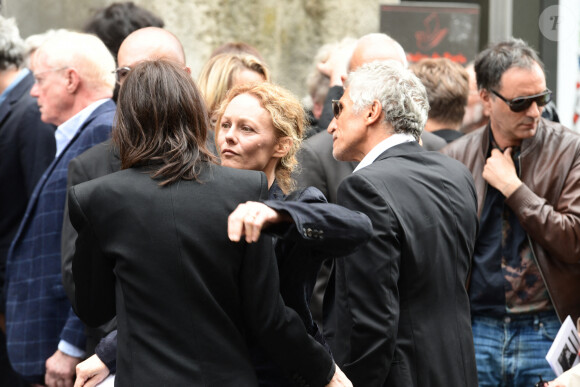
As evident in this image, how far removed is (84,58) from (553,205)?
7.87ft

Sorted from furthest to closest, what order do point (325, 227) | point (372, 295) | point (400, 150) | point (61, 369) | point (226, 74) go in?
point (226, 74) → point (61, 369) → point (400, 150) → point (372, 295) → point (325, 227)

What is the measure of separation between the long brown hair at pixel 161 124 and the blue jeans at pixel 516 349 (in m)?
1.95

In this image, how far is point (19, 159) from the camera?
16.5ft

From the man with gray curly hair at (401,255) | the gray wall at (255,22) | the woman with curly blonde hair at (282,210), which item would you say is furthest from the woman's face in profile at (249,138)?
the gray wall at (255,22)

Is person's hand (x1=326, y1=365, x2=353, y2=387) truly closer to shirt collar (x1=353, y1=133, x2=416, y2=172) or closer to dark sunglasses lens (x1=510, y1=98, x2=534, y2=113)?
shirt collar (x1=353, y1=133, x2=416, y2=172)

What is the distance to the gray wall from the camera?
25.5 ft

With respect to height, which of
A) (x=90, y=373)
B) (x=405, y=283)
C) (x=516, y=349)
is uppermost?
(x=405, y=283)

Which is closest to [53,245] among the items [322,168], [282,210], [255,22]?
[322,168]

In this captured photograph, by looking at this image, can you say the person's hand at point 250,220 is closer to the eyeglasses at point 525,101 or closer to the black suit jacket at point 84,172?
the black suit jacket at point 84,172

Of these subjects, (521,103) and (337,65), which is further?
(337,65)

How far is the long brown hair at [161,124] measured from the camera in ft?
8.77

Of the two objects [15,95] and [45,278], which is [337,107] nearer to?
[45,278]

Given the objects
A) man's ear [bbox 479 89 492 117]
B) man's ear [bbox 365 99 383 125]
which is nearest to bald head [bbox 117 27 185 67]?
man's ear [bbox 365 99 383 125]

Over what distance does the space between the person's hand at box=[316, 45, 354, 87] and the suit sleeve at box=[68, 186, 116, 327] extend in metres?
2.57
